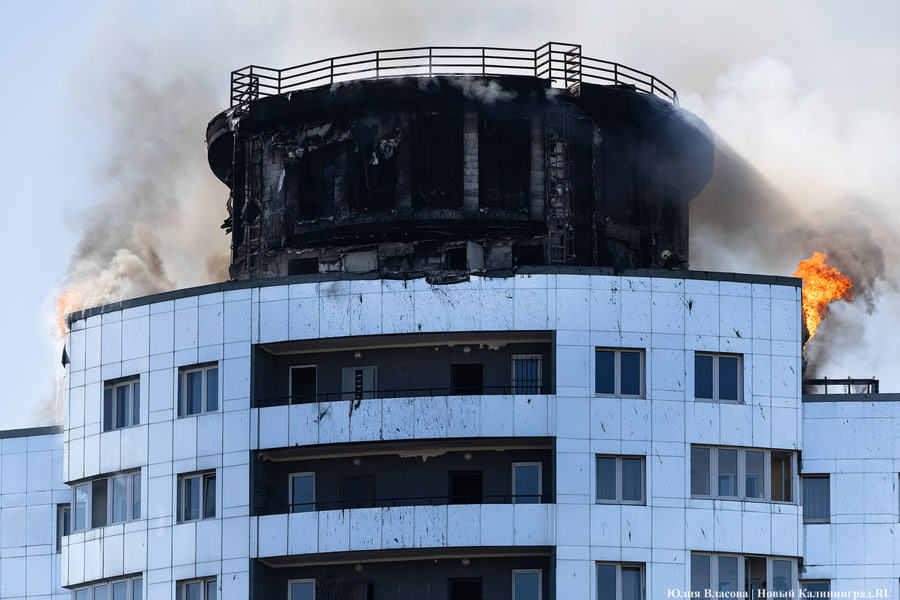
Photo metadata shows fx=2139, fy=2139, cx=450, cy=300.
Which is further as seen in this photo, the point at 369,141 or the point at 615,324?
the point at 369,141

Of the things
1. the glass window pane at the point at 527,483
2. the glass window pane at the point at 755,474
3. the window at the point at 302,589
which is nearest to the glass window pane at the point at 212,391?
the window at the point at 302,589

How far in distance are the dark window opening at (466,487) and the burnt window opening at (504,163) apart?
11536 millimetres

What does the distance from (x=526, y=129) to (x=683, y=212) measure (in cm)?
901

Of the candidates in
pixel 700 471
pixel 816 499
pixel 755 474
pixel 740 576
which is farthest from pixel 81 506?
pixel 816 499

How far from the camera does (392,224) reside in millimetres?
77312

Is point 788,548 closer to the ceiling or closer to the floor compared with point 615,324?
closer to the floor

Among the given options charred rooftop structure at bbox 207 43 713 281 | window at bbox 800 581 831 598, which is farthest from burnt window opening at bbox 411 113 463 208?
window at bbox 800 581 831 598

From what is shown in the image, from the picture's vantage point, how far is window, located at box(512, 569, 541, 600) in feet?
226

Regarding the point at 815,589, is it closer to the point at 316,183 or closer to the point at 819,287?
the point at 819,287

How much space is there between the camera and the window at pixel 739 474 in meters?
69.1

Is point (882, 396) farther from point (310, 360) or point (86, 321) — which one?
point (86, 321)

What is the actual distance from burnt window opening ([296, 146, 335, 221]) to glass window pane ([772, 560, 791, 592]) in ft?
70.5

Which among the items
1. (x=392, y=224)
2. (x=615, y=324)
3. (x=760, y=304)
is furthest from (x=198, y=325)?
(x=760, y=304)

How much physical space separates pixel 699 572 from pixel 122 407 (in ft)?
67.5
